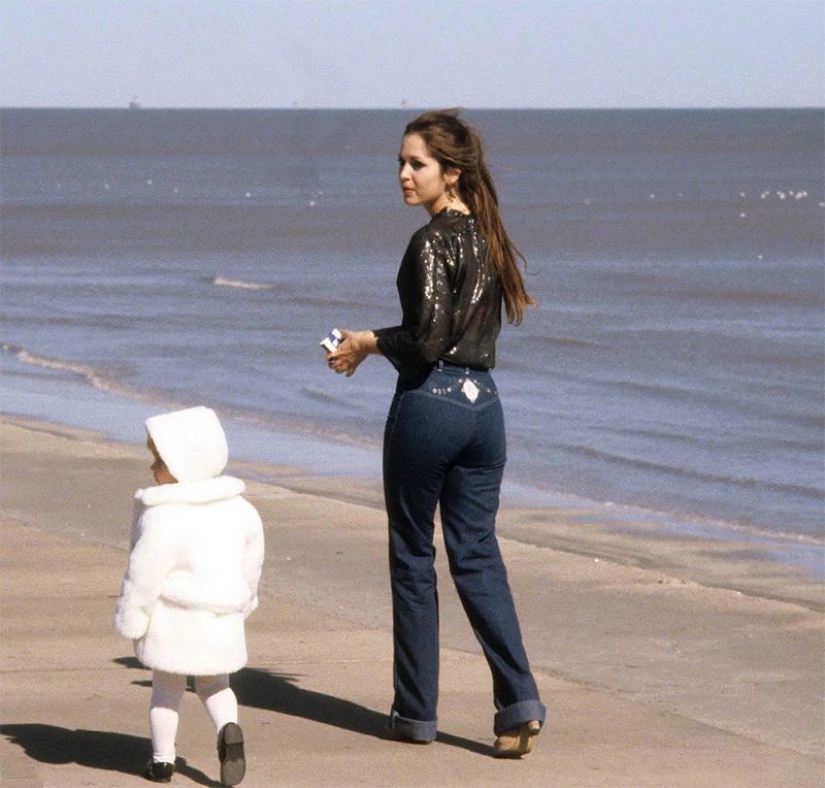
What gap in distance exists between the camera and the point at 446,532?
4.78 m

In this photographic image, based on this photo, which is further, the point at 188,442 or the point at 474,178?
the point at 474,178

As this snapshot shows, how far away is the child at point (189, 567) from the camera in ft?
13.7

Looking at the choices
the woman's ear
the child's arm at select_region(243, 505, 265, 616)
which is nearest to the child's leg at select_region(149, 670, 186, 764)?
the child's arm at select_region(243, 505, 265, 616)

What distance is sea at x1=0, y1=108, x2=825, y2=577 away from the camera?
1195cm

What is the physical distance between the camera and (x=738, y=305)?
2542 cm

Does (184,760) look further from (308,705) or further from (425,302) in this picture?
(425,302)

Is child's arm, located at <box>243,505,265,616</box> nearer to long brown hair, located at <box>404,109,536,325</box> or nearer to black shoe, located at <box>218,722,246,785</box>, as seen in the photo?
black shoe, located at <box>218,722,246,785</box>

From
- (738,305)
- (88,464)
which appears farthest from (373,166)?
(88,464)

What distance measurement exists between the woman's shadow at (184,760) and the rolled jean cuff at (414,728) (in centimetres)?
10

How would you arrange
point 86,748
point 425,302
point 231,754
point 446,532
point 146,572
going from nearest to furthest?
1. point 146,572
2. point 231,754
3. point 425,302
4. point 86,748
5. point 446,532

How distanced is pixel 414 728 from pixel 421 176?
1.50 metres

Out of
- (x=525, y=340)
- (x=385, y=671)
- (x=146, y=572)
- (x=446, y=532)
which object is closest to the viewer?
(x=146, y=572)

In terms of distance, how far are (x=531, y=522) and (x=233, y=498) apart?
5.52 m

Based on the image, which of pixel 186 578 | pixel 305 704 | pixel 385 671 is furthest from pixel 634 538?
pixel 186 578
